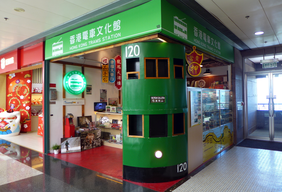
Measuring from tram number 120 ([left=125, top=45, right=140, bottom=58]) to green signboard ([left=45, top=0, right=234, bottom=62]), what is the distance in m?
0.18

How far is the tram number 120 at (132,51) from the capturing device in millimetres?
3614

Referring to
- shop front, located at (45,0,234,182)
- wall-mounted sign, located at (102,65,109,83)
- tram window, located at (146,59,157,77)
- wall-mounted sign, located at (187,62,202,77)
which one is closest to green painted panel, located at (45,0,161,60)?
shop front, located at (45,0,234,182)

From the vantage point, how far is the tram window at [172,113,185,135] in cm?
387

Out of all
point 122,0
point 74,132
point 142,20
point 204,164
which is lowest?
point 204,164

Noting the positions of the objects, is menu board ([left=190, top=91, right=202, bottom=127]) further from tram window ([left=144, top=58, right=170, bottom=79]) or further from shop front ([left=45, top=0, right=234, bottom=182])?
tram window ([left=144, top=58, right=170, bottom=79])

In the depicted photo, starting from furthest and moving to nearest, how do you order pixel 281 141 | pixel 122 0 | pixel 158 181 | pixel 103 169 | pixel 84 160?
pixel 281 141 → pixel 84 160 → pixel 103 169 → pixel 158 181 → pixel 122 0

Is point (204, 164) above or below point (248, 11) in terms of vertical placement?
below

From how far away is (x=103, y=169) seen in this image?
13.8ft

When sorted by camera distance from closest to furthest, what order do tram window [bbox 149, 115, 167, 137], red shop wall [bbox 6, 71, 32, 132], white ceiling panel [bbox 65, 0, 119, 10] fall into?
white ceiling panel [bbox 65, 0, 119, 10] < tram window [bbox 149, 115, 167, 137] < red shop wall [bbox 6, 71, 32, 132]

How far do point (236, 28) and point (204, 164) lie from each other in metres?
3.36

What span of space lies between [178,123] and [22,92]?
25.9ft

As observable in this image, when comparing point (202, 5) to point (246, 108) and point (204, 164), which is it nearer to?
point (204, 164)

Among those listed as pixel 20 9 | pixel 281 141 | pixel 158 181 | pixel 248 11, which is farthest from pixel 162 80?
pixel 281 141

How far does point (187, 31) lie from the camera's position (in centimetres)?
389
